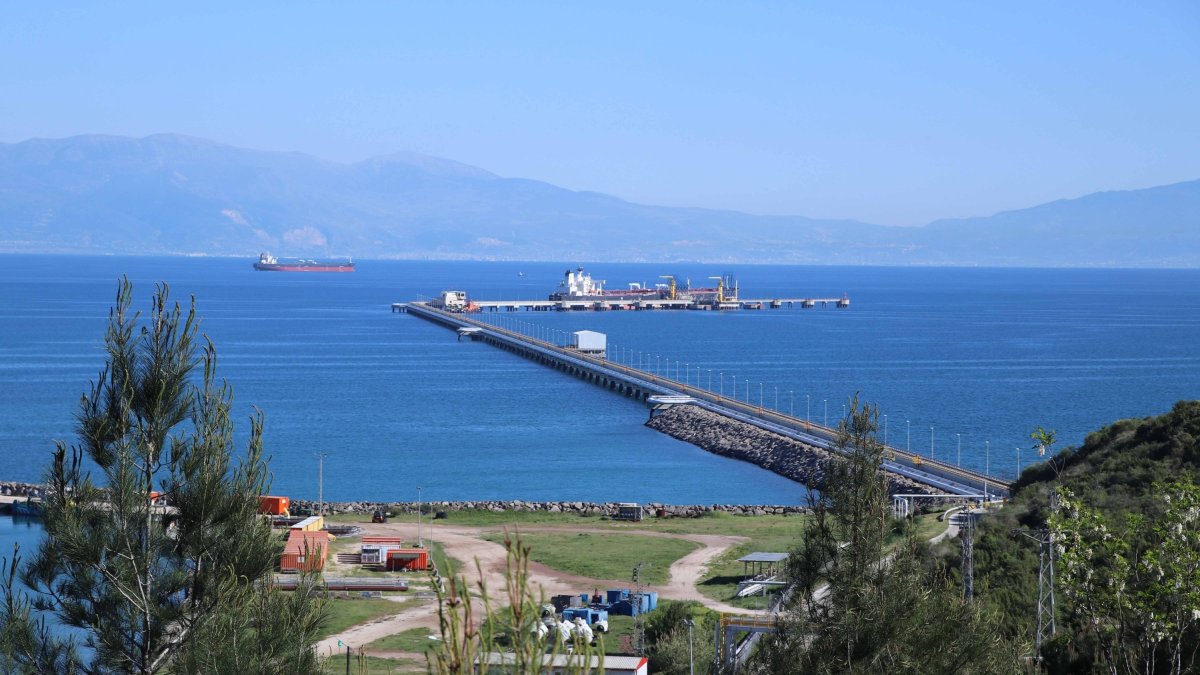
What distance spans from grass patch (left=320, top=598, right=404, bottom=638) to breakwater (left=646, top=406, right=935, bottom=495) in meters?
18.5

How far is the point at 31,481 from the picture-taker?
4162 centimetres

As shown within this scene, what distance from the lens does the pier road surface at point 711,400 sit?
39125 mm

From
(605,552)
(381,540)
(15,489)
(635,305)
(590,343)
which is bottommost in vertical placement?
(15,489)

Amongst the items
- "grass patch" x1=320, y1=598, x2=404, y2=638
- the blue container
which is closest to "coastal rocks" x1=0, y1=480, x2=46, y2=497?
"grass patch" x1=320, y1=598, x2=404, y2=638

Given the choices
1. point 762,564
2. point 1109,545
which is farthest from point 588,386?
point 1109,545

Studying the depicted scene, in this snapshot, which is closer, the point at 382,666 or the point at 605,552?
the point at 382,666

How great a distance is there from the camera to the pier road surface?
39125 mm

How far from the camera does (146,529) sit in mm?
8172

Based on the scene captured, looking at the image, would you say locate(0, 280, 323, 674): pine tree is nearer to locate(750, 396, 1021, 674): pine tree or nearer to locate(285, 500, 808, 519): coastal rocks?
locate(750, 396, 1021, 674): pine tree

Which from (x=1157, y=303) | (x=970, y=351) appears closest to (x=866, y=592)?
(x=970, y=351)

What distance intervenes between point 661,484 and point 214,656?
121 feet

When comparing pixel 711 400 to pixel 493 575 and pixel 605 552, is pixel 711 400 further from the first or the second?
pixel 493 575

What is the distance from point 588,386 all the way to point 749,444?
76.0 feet

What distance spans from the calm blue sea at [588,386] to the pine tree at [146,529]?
13080 mm
